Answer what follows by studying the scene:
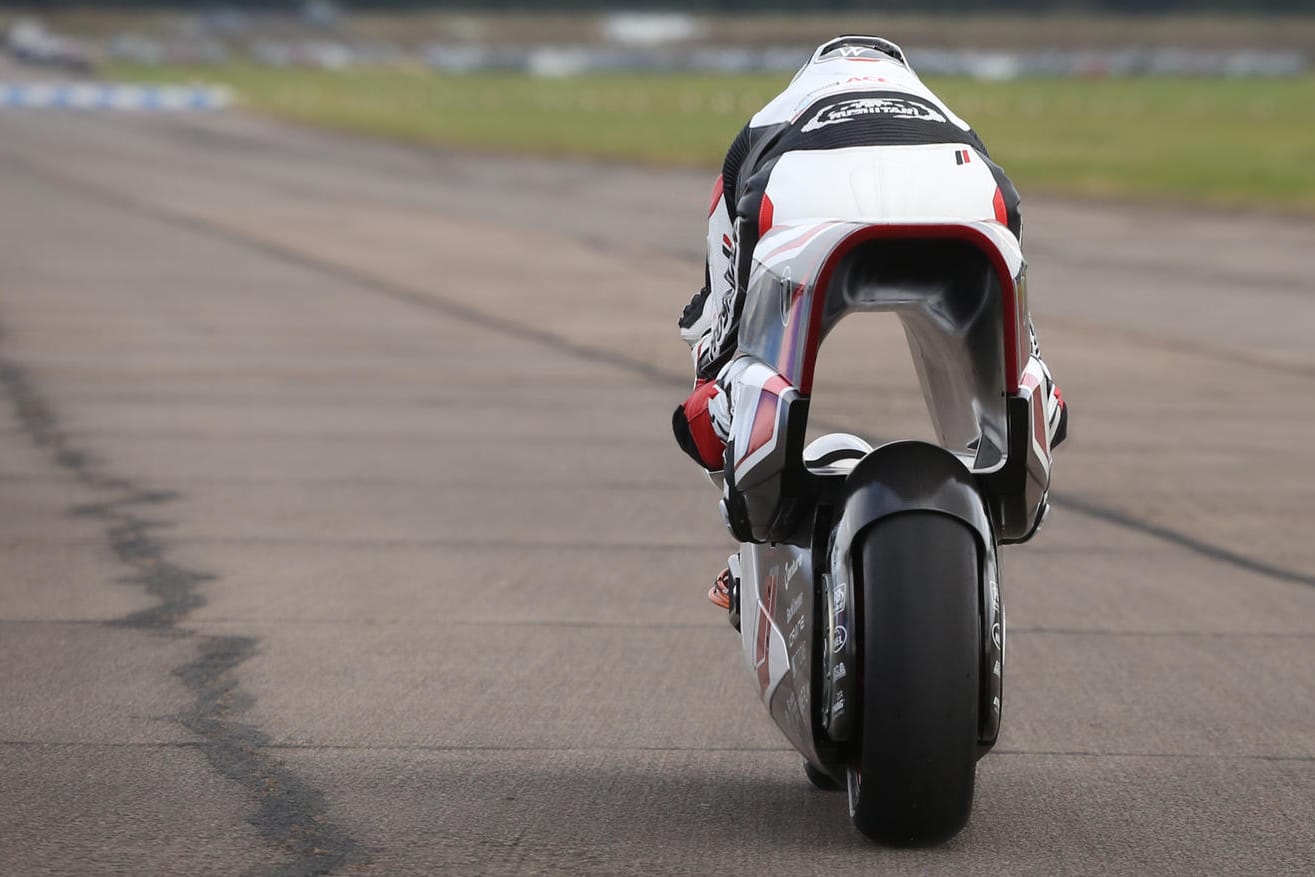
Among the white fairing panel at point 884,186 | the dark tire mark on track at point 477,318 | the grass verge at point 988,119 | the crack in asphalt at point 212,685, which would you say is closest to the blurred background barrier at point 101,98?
the grass verge at point 988,119

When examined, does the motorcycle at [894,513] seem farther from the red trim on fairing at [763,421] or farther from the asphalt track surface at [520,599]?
the asphalt track surface at [520,599]

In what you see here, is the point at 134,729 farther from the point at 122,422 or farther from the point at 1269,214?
the point at 1269,214

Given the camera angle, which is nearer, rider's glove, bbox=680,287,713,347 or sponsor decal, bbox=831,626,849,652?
sponsor decal, bbox=831,626,849,652

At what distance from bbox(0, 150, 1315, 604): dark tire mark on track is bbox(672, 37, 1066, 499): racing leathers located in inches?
147

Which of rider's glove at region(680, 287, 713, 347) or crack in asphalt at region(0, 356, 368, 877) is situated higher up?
rider's glove at region(680, 287, 713, 347)

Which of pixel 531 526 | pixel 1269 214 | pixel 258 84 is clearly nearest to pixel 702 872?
pixel 531 526

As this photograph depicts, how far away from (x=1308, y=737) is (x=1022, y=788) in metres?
1.02

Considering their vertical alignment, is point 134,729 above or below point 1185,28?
above

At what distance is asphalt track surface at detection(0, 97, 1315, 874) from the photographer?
169 inches

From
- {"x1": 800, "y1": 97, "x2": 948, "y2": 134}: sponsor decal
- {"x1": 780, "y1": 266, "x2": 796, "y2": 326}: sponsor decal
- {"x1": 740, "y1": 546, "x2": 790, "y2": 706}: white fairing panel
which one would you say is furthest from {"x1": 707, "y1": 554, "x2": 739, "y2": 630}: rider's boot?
{"x1": 800, "y1": 97, "x2": 948, "y2": 134}: sponsor decal

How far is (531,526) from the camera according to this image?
8477 mm

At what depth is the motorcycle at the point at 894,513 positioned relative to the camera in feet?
12.5

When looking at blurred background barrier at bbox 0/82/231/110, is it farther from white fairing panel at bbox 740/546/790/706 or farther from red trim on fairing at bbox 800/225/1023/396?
red trim on fairing at bbox 800/225/1023/396

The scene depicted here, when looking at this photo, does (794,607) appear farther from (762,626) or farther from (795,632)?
(762,626)
